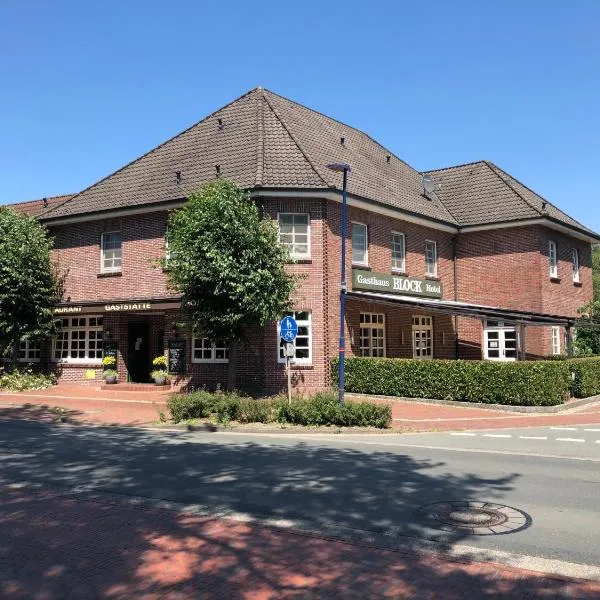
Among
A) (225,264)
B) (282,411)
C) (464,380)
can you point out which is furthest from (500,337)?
(282,411)

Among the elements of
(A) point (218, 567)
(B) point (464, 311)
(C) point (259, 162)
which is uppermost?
(C) point (259, 162)

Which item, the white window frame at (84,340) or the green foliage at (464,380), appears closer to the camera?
the green foliage at (464,380)

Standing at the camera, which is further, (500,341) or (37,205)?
(37,205)

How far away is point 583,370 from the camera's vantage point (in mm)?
19938

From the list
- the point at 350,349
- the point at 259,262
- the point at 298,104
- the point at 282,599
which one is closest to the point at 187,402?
the point at 259,262

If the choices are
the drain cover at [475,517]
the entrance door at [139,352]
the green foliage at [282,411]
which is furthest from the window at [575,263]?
the drain cover at [475,517]

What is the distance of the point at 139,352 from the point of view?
2370 centimetres

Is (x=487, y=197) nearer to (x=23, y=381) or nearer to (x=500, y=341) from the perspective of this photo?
(x=500, y=341)

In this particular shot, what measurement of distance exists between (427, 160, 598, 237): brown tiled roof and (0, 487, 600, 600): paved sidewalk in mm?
21748

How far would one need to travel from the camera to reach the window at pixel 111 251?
23859mm

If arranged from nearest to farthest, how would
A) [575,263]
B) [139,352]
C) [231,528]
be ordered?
[231,528] → [139,352] → [575,263]

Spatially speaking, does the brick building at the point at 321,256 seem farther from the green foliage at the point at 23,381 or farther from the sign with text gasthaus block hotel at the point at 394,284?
the green foliage at the point at 23,381

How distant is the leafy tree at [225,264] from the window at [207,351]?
9.02ft

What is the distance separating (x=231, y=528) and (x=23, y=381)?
62.5 ft
